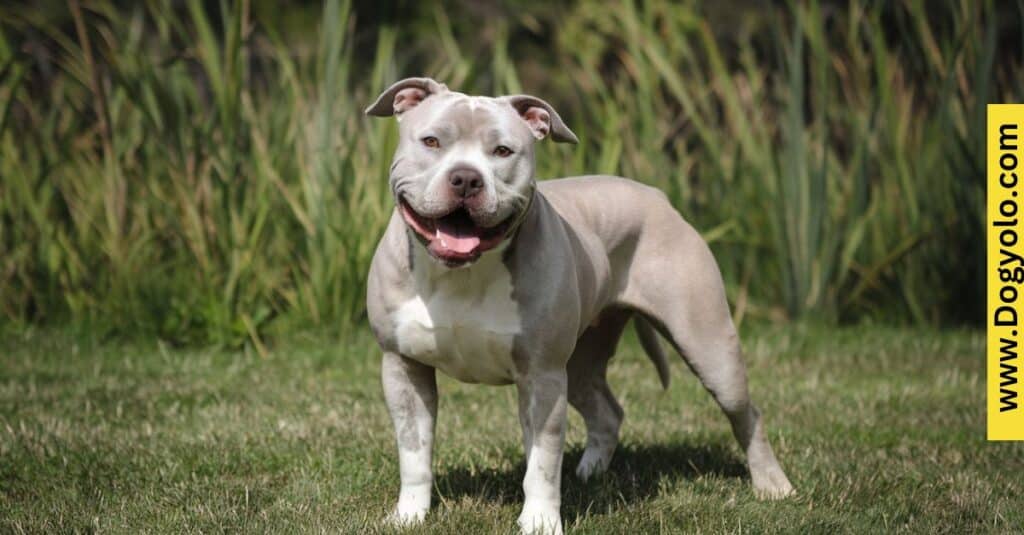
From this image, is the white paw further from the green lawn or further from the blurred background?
the blurred background

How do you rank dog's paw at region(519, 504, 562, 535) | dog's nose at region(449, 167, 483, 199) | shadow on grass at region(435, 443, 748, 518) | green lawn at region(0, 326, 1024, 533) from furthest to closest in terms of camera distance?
shadow on grass at region(435, 443, 748, 518) → green lawn at region(0, 326, 1024, 533) → dog's paw at region(519, 504, 562, 535) → dog's nose at region(449, 167, 483, 199)

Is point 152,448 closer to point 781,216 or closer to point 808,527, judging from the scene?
point 808,527

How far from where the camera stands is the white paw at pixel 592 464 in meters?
5.09

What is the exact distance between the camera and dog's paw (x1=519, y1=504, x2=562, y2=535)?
4055 mm

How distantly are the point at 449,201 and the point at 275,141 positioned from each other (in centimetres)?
462

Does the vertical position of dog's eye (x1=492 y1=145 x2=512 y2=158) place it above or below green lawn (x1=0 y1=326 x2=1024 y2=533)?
above

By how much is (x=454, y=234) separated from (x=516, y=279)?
357 millimetres

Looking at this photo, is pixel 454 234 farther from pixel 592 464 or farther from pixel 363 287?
pixel 363 287

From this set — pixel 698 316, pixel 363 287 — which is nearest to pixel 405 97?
pixel 698 316

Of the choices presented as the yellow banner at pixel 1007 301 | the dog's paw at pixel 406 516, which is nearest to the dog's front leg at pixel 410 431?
the dog's paw at pixel 406 516

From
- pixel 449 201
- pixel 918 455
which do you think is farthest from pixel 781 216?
pixel 449 201

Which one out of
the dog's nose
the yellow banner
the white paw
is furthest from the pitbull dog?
the yellow banner

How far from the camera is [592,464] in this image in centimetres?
513

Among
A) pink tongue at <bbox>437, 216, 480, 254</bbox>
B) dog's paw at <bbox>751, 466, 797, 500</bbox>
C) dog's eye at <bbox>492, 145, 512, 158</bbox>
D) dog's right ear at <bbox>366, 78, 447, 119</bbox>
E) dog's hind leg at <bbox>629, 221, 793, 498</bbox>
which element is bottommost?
dog's paw at <bbox>751, 466, 797, 500</bbox>
